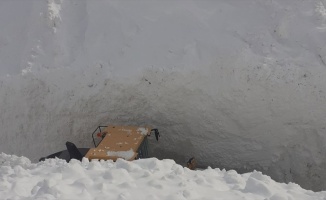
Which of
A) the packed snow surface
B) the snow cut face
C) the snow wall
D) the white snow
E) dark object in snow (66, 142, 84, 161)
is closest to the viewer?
the packed snow surface

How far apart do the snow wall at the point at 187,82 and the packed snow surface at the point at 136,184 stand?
2035mm

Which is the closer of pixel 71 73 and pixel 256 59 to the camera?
pixel 256 59

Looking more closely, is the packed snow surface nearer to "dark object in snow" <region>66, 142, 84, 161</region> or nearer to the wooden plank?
the wooden plank

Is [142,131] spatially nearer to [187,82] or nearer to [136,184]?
[187,82]

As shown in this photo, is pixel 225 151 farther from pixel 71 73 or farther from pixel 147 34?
pixel 71 73

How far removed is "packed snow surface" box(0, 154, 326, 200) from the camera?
403 cm

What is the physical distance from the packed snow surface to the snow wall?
2.04 meters

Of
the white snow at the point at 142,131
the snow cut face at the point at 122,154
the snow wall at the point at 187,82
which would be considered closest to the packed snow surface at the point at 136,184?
the snow cut face at the point at 122,154

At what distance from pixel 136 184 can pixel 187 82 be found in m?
2.79

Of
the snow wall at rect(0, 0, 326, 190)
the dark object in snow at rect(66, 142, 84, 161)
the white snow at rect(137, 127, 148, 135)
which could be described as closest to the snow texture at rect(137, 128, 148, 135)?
the white snow at rect(137, 127, 148, 135)

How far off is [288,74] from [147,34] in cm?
248

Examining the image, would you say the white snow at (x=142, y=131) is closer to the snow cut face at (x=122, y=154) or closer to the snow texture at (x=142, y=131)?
the snow texture at (x=142, y=131)

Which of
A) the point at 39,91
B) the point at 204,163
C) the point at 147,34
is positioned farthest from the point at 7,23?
the point at 204,163

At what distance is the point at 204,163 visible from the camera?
7.48 m
